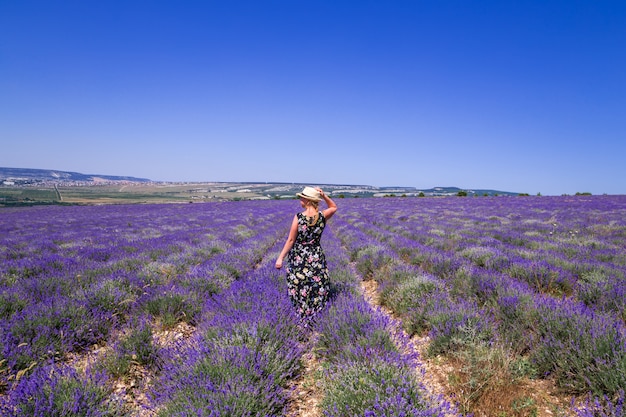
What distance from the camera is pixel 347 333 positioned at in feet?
9.81

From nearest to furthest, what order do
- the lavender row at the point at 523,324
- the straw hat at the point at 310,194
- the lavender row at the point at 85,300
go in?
the lavender row at the point at 523,324, the lavender row at the point at 85,300, the straw hat at the point at 310,194

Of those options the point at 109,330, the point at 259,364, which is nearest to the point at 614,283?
the point at 259,364

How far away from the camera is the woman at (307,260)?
3.87 m

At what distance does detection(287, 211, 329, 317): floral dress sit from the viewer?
392cm

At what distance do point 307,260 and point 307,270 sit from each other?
136 mm

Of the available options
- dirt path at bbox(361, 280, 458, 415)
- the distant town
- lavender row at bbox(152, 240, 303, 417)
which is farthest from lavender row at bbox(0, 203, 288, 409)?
the distant town

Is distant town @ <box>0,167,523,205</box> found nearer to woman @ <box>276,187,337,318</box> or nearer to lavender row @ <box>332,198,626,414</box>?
Answer: lavender row @ <box>332,198,626,414</box>

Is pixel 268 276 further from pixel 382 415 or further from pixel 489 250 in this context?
pixel 489 250

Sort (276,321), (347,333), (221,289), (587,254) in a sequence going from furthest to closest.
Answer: (587,254) < (221,289) < (276,321) < (347,333)

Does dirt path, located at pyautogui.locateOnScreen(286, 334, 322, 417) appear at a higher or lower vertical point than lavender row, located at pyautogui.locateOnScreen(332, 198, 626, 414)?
lower

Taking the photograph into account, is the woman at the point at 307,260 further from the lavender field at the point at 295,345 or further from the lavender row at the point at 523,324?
the lavender row at the point at 523,324

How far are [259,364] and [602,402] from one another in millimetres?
2549

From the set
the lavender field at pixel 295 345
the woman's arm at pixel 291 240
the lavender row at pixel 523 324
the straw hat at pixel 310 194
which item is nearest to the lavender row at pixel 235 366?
the lavender field at pixel 295 345

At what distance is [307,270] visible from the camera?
155 inches
